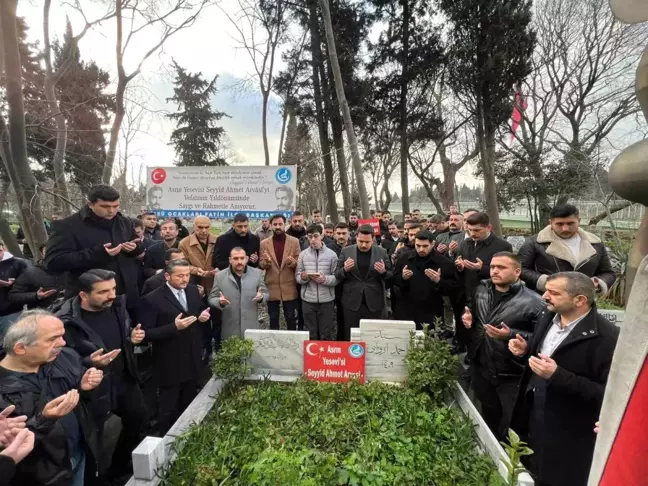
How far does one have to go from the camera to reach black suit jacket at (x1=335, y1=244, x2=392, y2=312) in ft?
16.0

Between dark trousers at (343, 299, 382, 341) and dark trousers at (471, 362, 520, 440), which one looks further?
dark trousers at (343, 299, 382, 341)

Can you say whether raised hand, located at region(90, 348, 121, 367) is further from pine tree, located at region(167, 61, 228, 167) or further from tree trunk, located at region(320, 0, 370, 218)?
pine tree, located at region(167, 61, 228, 167)

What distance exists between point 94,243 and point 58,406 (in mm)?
2027

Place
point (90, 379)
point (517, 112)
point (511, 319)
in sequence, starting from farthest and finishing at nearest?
point (517, 112)
point (511, 319)
point (90, 379)

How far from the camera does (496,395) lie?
3.36 meters

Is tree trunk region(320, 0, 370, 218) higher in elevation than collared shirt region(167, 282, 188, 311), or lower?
higher

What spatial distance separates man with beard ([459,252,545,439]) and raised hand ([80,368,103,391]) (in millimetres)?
2984

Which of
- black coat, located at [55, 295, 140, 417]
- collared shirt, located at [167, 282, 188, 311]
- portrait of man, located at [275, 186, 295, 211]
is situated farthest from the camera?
portrait of man, located at [275, 186, 295, 211]

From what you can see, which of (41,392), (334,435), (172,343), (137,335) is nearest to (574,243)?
(334,435)

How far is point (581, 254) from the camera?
3.62m

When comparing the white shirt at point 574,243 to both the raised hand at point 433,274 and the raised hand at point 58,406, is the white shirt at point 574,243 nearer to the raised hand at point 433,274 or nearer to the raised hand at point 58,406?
the raised hand at point 433,274

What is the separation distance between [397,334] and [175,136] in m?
26.2

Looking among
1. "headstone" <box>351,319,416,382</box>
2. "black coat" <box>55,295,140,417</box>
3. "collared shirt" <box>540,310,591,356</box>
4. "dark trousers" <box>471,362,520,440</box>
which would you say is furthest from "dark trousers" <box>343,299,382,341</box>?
"black coat" <box>55,295,140,417</box>

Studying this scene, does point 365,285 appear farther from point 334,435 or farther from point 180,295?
point 180,295
